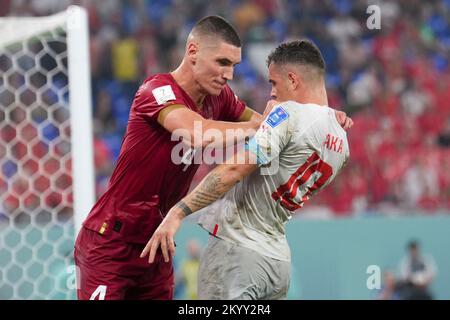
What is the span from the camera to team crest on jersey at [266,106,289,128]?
391 cm

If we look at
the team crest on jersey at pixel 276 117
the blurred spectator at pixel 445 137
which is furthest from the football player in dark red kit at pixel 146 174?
the blurred spectator at pixel 445 137

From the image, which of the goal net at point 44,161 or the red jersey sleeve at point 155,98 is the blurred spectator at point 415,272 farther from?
the red jersey sleeve at point 155,98

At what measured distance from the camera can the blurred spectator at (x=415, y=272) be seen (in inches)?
354

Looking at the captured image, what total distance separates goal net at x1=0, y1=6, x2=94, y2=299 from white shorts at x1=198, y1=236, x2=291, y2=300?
1255 mm

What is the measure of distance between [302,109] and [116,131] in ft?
21.1

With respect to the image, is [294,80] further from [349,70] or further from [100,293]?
[349,70]

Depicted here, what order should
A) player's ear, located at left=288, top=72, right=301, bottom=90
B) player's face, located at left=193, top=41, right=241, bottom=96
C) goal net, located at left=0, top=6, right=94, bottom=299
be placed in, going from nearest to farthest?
player's ear, located at left=288, top=72, right=301, bottom=90 < player's face, located at left=193, top=41, right=241, bottom=96 < goal net, located at left=0, top=6, right=94, bottom=299

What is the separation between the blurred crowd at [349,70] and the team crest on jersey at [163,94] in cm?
487

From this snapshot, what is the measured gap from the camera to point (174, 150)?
4.31 meters

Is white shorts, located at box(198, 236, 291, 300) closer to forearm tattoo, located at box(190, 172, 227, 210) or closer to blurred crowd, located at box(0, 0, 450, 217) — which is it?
forearm tattoo, located at box(190, 172, 227, 210)

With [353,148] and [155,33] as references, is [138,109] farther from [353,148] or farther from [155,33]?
[155,33]

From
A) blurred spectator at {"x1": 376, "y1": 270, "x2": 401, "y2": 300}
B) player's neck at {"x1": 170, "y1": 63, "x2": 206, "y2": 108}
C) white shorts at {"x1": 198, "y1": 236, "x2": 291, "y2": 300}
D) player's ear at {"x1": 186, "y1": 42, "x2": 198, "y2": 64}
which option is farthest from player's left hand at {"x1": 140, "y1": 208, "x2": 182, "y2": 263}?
blurred spectator at {"x1": 376, "y1": 270, "x2": 401, "y2": 300}

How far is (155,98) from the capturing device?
165 inches

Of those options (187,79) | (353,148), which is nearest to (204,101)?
(187,79)
